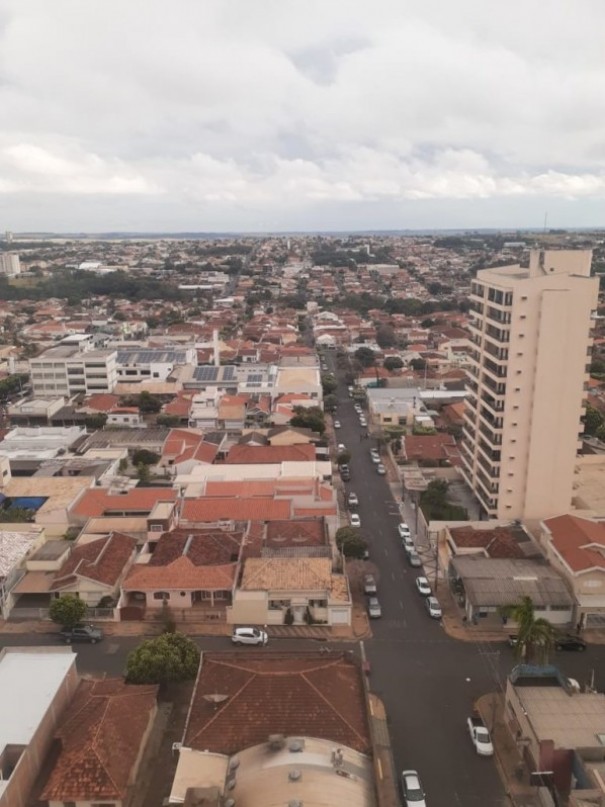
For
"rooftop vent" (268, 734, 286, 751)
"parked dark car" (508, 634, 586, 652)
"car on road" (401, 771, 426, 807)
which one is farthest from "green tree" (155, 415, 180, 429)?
"car on road" (401, 771, 426, 807)

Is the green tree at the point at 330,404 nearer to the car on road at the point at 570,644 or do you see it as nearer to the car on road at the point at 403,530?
the car on road at the point at 403,530

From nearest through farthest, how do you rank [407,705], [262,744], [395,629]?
1. [262,744]
2. [407,705]
3. [395,629]

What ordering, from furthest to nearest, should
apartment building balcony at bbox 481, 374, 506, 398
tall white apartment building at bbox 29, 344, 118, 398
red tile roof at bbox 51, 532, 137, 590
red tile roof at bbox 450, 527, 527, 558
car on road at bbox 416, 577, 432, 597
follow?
tall white apartment building at bbox 29, 344, 118, 398, apartment building balcony at bbox 481, 374, 506, 398, red tile roof at bbox 450, 527, 527, 558, car on road at bbox 416, 577, 432, 597, red tile roof at bbox 51, 532, 137, 590

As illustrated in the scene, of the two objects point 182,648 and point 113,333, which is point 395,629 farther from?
point 113,333

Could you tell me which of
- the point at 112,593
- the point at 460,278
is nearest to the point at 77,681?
the point at 112,593

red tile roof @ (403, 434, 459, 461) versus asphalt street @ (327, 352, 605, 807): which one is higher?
red tile roof @ (403, 434, 459, 461)

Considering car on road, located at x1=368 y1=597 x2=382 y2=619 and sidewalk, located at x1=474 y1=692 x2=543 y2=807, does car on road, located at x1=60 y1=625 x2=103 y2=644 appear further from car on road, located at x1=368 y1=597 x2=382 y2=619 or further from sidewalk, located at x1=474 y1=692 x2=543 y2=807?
sidewalk, located at x1=474 y1=692 x2=543 y2=807

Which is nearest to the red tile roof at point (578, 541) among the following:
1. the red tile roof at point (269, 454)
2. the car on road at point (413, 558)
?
the car on road at point (413, 558)
